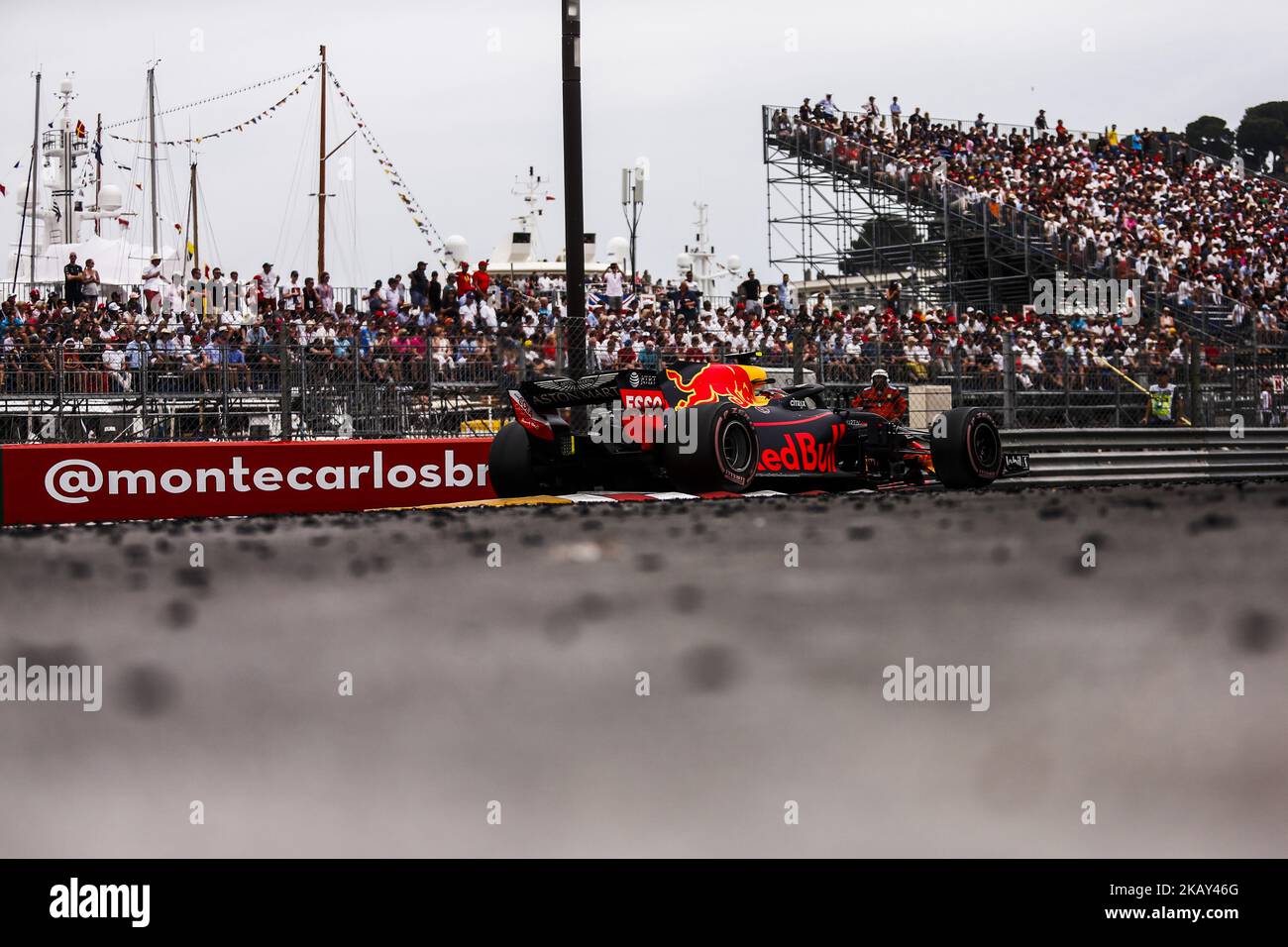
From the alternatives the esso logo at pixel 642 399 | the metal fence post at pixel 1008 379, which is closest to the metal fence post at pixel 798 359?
the metal fence post at pixel 1008 379

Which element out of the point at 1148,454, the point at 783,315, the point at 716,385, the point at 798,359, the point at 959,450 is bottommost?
the point at 1148,454

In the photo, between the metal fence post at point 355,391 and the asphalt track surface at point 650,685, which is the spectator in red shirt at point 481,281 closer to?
the metal fence post at point 355,391

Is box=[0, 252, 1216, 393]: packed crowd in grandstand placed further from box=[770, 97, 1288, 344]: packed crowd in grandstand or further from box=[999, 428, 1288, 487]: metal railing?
box=[770, 97, 1288, 344]: packed crowd in grandstand

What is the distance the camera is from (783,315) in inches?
831

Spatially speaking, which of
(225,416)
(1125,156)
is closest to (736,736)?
(225,416)

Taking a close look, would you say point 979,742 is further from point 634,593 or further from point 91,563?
point 91,563

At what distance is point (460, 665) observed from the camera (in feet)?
11.6

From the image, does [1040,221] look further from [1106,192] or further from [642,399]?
[642,399]

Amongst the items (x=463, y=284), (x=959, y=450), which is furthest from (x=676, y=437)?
(x=463, y=284)

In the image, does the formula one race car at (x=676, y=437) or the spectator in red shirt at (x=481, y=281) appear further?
the spectator in red shirt at (x=481, y=281)

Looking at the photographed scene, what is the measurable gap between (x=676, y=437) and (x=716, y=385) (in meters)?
0.83

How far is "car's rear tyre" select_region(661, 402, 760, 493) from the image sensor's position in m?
9.58

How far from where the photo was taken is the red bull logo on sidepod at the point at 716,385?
10.0 meters

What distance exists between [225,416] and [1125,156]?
2688cm
